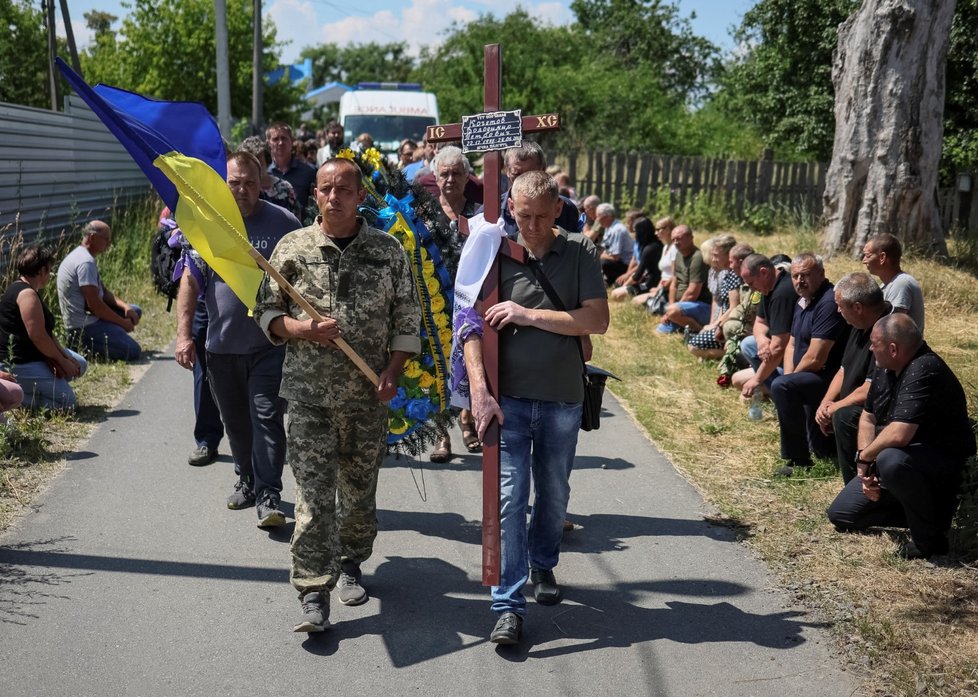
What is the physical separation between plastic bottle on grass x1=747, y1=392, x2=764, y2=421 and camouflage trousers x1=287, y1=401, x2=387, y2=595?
4.29 meters

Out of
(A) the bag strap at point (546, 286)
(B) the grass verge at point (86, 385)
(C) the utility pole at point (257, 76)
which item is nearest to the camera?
(A) the bag strap at point (546, 286)

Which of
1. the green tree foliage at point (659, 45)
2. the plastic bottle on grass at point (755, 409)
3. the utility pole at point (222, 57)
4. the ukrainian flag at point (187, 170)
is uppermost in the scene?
the green tree foliage at point (659, 45)

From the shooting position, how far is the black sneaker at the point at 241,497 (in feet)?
20.3

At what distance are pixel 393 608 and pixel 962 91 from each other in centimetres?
2021

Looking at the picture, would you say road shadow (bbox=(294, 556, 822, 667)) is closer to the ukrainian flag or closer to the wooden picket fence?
the ukrainian flag

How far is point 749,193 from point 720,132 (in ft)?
38.6

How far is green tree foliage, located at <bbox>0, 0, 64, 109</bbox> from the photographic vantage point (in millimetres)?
29672

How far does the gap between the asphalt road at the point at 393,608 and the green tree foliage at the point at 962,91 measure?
56.5 ft

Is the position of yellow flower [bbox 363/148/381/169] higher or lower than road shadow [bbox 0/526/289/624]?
higher

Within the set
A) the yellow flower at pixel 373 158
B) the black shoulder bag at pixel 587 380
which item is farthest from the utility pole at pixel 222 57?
the black shoulder bag at pixel 587 380

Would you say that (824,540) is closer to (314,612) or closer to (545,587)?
(545,587)

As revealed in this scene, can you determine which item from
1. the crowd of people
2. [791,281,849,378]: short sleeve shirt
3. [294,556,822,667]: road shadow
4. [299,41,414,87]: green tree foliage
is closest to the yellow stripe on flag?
the crowd of people

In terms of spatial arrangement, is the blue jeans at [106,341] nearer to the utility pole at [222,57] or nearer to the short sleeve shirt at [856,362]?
the short sleeve shirt at [856,362]

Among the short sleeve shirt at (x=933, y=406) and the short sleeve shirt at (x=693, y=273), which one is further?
the short sleeve shirt at (x=693, y=273)
